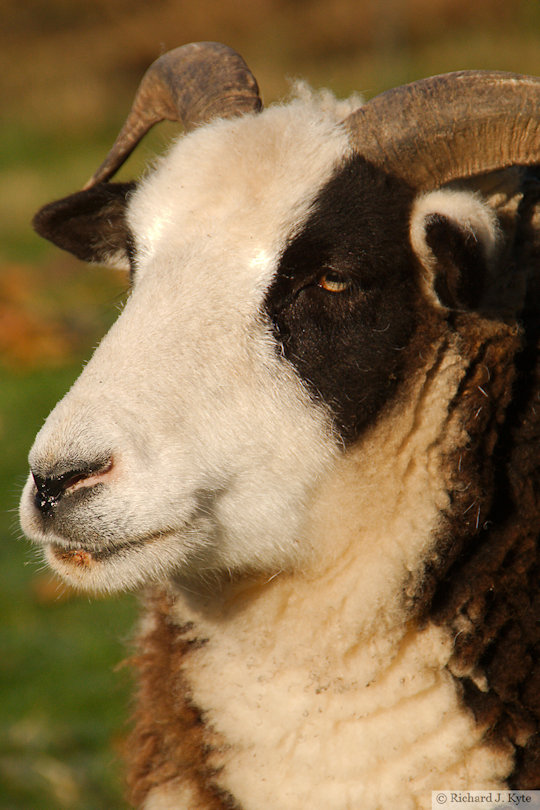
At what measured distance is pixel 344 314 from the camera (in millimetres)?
2879

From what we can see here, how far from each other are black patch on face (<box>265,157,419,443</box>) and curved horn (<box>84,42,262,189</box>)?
2.80 ft

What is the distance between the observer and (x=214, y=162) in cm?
309

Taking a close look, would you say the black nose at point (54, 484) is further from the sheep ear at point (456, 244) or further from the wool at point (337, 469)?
the sheep ear at point (456, 244)

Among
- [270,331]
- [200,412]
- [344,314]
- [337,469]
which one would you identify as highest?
[344,314]

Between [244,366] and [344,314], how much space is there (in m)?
0.34

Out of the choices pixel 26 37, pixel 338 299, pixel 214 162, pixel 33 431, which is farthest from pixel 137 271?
pixel 26 37

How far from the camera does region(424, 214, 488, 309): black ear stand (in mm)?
2738

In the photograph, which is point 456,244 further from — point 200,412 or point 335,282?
point 200,412

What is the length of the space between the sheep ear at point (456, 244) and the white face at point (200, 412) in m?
0.39

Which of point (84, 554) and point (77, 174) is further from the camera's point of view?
point (77, 174)

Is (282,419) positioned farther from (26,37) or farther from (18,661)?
(26,37)

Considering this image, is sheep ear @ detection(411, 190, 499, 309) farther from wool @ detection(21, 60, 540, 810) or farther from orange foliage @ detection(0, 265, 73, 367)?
orange foliage @ detection(0, 265, 73, 367)

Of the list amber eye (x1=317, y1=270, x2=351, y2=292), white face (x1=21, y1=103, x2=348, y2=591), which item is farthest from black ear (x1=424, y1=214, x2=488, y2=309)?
white face (x1=21, y1=103, x2=348, y2=591)

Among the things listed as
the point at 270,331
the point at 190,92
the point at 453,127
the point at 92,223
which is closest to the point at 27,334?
the point at 92,223
